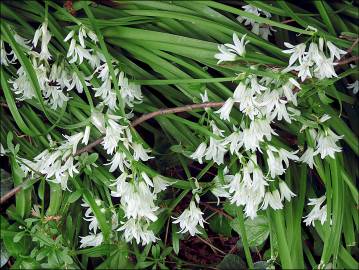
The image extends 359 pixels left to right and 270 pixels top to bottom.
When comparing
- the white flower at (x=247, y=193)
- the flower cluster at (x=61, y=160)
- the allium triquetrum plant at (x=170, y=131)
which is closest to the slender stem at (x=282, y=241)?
the allium triquetrum plant at (x=170, y=131)

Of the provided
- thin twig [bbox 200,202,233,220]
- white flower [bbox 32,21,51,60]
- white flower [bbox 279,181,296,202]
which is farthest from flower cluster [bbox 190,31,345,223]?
white flower [bbox 32,21,51,60]

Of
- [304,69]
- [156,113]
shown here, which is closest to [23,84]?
[156,113]

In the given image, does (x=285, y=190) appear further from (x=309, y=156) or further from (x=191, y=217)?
(x=191, y=217)

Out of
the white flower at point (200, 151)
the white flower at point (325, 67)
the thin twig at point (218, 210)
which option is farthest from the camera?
the thin twig at point (218, 210)

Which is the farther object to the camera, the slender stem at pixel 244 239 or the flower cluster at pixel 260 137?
the slender stem at pixel 244 239

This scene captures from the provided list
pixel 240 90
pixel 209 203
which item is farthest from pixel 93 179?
pixel 240 90

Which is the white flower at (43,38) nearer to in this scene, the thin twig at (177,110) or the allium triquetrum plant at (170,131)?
the allium triquetrum plant at (170,131)

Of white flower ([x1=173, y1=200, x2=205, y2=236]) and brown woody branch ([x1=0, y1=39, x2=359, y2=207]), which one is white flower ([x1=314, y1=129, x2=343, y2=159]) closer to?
brown woody branch ([x1=0, y1=39, x2=359, y2=207])
